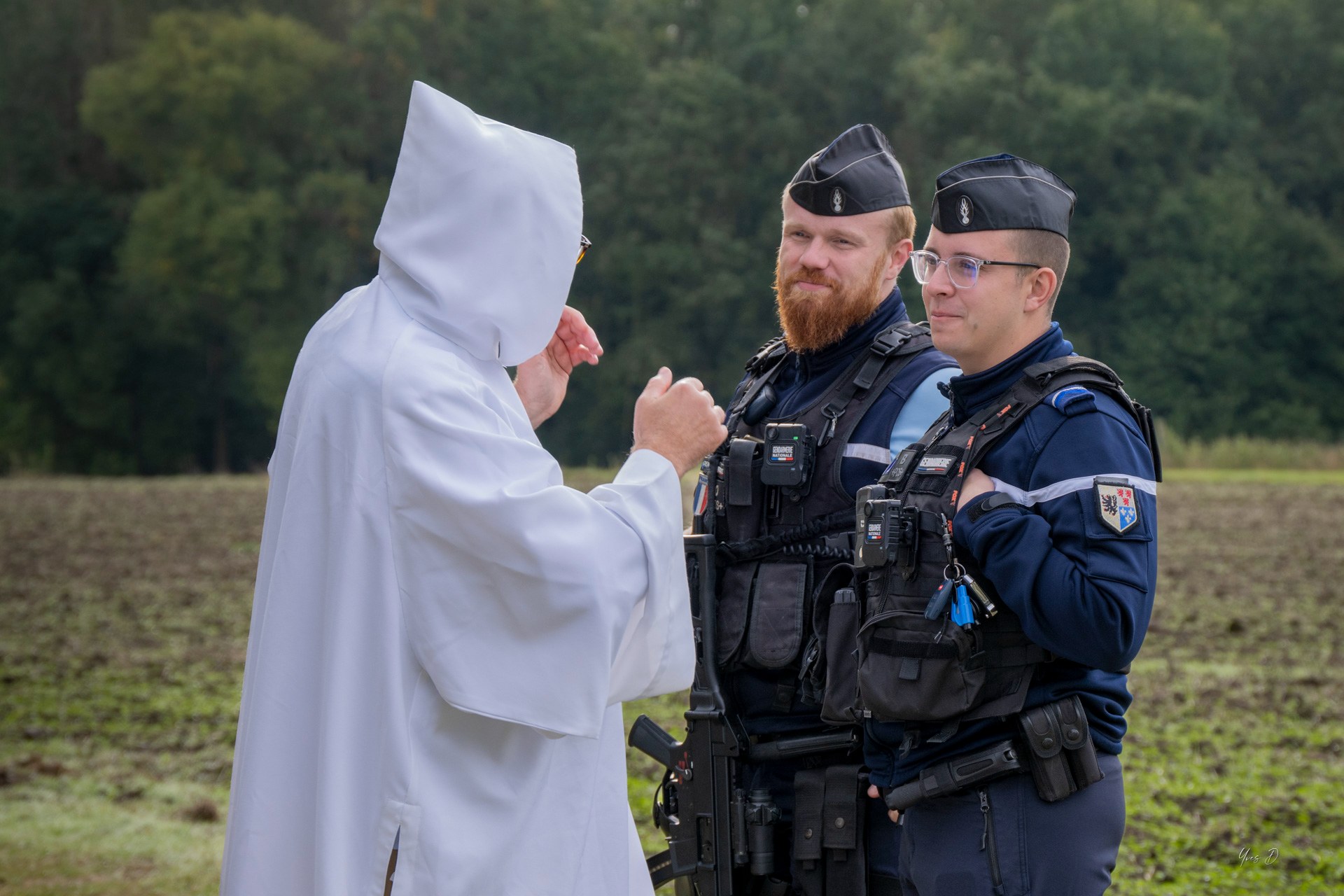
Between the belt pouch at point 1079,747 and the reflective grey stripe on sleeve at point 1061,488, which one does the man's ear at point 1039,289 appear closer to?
the reflective grey stripe on sleeve at point 1061,488

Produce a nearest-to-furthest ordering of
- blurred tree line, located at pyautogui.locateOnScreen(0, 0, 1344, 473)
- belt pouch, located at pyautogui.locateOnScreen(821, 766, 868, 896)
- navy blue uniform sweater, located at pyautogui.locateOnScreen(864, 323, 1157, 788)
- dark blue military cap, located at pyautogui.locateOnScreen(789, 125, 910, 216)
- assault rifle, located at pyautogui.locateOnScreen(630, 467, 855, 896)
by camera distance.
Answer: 1. navy blue uniform sweater, located at pyautogui.locateOnScreen(864, 323, 1157, 788)
2. belt pouch, located at pyautogui.locateOnScreen(821, 766, 868, 896)
3. assault rifle, located at pyautogui.locateOnScreen(630, 467, 855, 896)
4. dark blue military cap, located at pyautogui.locateOnScreen(789, 125, 910, 216)
5. blurred tree line, located at pyautogui.locateOnScreen(0, 0, 1344, 473)

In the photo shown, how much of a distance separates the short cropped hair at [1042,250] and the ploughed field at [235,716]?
3219 millimetres

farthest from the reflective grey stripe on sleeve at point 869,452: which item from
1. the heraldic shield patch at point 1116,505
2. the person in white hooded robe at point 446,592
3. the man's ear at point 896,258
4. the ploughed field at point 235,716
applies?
the ploughed field at point 235,716

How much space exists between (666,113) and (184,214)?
1503 cm

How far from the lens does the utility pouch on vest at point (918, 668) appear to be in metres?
2.67

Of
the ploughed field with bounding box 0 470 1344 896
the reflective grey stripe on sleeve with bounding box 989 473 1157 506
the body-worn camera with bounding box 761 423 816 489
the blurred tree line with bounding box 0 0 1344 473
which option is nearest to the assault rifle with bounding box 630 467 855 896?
the body-worn camera with bounding box 761 423 816 489

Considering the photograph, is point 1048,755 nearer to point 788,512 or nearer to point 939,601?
point 939,601

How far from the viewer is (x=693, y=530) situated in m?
3.73

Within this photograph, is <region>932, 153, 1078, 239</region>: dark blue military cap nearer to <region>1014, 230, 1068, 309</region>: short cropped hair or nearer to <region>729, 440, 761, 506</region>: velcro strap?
<region>1014, 230, 1068, 309</region>: short cropped hair

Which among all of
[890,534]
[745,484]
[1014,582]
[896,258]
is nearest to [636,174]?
[896,258]

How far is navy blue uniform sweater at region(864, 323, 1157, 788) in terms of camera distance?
99.4 inches

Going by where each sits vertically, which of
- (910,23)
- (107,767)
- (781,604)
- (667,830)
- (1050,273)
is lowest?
(107,767)

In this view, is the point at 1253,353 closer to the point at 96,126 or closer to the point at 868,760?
the point at 96,126

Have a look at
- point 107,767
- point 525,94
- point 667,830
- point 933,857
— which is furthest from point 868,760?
point 525,94
